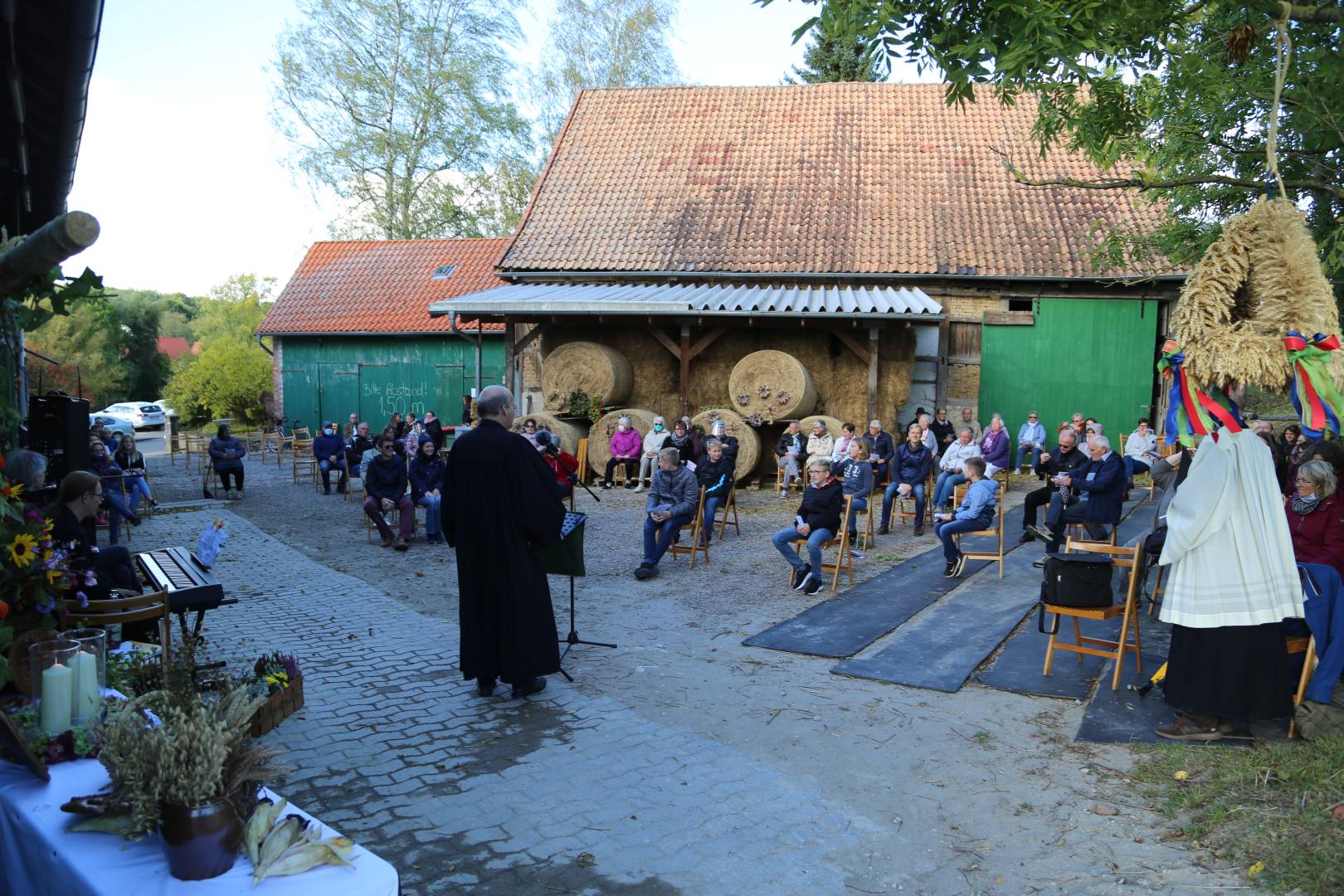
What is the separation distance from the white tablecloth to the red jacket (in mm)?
5048

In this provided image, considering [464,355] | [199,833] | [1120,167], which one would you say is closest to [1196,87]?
[199,833]

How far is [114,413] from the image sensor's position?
3228 cm

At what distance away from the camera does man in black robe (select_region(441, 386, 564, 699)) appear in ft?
17.6

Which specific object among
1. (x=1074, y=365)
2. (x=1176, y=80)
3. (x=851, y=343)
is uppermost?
(x=1176, y=80)

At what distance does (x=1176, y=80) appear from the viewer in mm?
7504

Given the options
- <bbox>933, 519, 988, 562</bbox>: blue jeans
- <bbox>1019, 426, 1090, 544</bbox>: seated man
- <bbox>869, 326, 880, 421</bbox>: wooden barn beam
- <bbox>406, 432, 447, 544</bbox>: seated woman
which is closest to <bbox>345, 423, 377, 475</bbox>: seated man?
<bbox>406, 432, 447, 544</bbox>: seated woman

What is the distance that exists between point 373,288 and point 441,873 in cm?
2417

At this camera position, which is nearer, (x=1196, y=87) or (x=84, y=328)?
(x=1196, y=87)

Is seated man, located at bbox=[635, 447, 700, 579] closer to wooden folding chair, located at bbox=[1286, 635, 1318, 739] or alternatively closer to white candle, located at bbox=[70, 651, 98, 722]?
wooden folding chair, located at bbox=[1286, 635, 1318, 739]

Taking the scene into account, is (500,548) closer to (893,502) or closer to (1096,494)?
(1096,494)

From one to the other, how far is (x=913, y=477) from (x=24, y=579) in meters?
9.86

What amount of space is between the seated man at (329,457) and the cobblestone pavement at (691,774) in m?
8.54

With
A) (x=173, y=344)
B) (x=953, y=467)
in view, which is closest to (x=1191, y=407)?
(x=953, y=467)

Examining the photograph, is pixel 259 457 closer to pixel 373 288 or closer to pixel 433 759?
pixel 373 288
